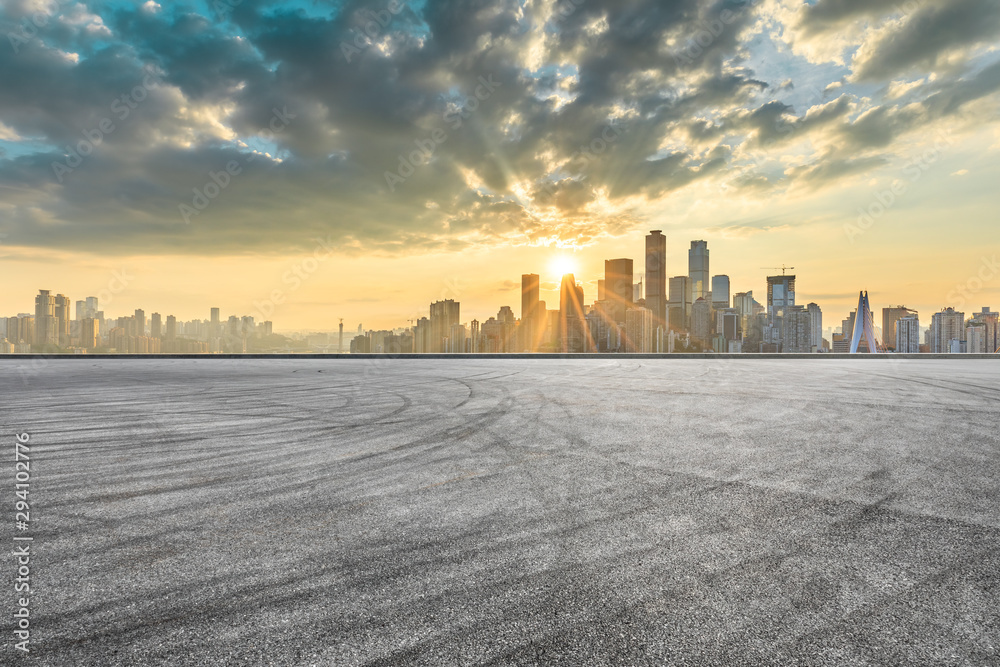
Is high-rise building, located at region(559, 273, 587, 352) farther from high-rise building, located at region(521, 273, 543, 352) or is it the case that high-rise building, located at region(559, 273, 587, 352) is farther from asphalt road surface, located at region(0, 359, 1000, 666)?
asphalt road surface, located at region(0, 359, 1000, 666)

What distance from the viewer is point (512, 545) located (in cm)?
413

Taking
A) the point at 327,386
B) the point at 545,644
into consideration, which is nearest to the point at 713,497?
the point at 545,644

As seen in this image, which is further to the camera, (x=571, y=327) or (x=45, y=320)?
(x=571, y=327)

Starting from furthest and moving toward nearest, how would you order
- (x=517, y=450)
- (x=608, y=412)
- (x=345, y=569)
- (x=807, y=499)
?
1. (x=608, y=412)
2. (x=517, y=450)
3. (x=807, y=499)
4. (x=345, y=569)

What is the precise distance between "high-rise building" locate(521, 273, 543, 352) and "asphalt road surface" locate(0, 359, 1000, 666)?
8081 cm

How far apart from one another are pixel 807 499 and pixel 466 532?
12.5ft

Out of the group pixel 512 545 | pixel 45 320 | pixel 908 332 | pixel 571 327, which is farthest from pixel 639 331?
pixel 45 320

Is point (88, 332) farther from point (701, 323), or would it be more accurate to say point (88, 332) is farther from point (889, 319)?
point (889, 319)

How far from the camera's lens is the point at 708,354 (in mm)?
45406

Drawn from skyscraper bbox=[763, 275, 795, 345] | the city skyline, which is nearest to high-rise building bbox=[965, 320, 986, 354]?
the city skyline

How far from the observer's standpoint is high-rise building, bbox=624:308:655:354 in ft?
298

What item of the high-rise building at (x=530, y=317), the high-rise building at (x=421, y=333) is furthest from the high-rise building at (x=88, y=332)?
the high-rise building at (x=530, y=317)

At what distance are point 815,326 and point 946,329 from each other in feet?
69.2

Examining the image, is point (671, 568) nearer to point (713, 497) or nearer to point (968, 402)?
point (713, 497)
